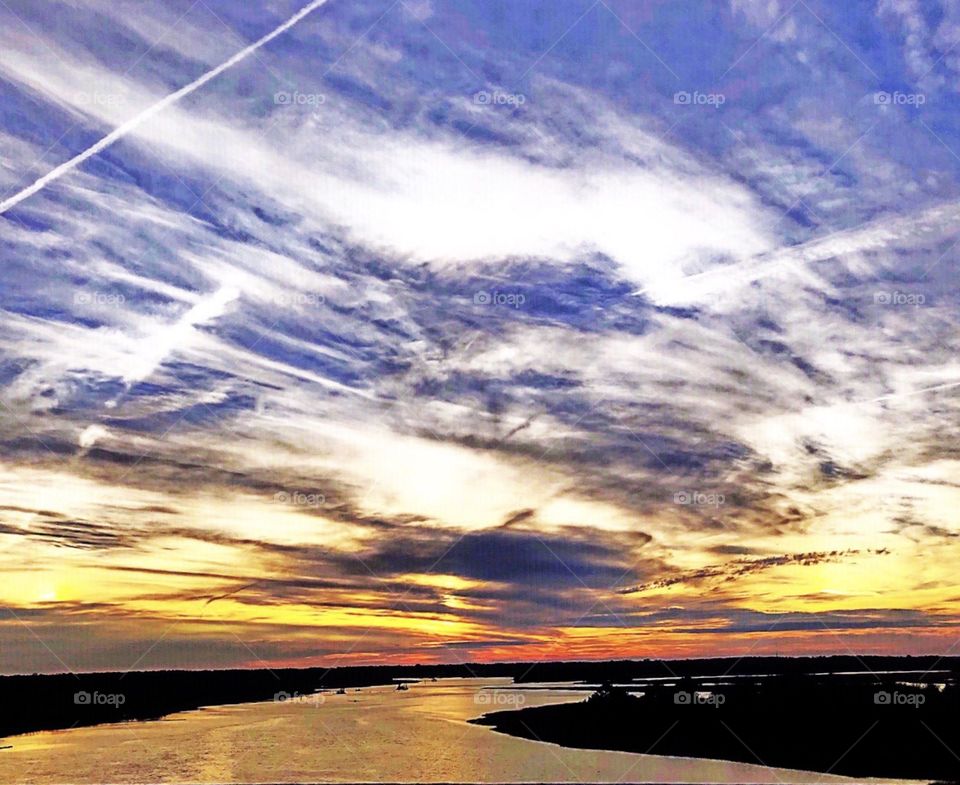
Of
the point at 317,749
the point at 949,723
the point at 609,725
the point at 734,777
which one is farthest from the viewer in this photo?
the point at 609,725

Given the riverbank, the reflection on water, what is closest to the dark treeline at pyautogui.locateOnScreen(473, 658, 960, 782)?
the riverbank

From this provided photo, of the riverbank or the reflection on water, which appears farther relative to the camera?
the reflection on water

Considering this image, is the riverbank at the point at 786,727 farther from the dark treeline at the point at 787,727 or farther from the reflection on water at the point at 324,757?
the reflection on water at the point at 324,757

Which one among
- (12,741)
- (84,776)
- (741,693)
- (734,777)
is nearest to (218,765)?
(84,776)

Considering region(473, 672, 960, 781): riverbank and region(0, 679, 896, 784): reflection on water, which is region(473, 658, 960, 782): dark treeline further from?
region(0, 679, 896, 784): reflection on water

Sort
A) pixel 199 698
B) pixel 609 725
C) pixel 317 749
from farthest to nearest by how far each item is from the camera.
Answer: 1. pixel 199 698
2. pixel 609 725
3. pixel 317 749

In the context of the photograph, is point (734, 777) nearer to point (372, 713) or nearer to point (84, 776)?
point (84, 776)

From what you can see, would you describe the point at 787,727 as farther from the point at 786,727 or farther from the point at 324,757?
the point at 324,757
